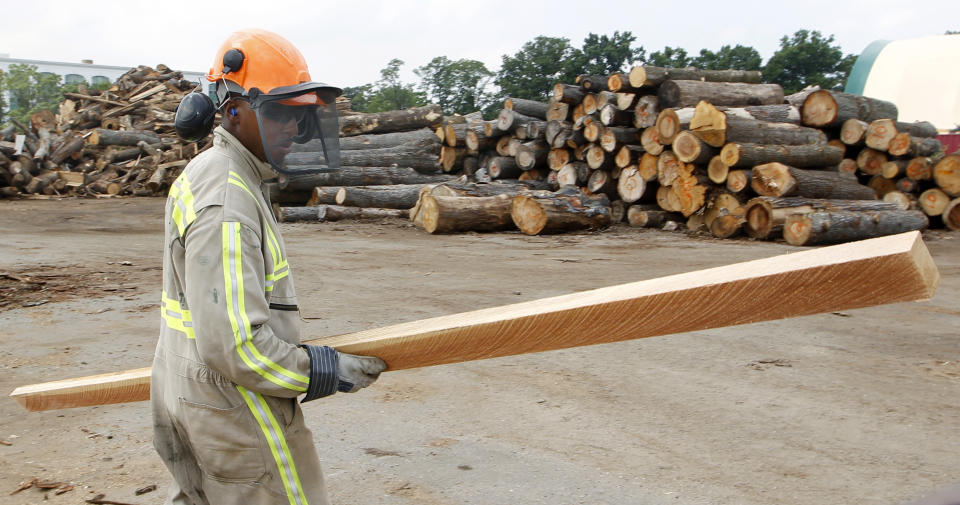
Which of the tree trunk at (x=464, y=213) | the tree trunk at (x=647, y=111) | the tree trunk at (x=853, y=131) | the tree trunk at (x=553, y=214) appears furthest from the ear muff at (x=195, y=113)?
the tree trunk at (x=853, y=131)

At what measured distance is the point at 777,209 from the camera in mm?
10727

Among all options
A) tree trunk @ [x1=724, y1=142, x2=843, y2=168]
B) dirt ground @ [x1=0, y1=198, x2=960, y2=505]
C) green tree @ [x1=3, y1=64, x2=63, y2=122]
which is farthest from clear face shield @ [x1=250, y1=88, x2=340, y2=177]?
green tree @ [x1=3, y1=64, x2=63, y2=122]

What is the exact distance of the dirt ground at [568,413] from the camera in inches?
127

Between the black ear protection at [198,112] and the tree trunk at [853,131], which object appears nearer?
the black ear protection at [198,112]

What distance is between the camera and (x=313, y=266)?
347 inches

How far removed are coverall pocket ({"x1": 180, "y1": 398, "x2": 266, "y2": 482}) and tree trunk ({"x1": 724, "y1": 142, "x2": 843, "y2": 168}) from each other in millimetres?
10524

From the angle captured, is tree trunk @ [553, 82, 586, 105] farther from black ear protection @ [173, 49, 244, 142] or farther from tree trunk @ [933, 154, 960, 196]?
black ear protection @ [173, 49, 244, 142]

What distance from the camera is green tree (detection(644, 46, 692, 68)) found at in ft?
127

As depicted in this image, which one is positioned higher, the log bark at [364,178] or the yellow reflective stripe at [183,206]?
the yellow reflective stripe at [183,206]

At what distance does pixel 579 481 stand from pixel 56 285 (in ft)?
20.1

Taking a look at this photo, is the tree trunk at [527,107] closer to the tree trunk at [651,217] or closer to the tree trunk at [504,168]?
the tree trunk at [504,168]

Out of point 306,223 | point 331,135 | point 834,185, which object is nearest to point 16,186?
point 306,223

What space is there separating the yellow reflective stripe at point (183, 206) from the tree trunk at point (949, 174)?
1381 centimetres

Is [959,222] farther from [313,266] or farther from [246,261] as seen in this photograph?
[246,261]
